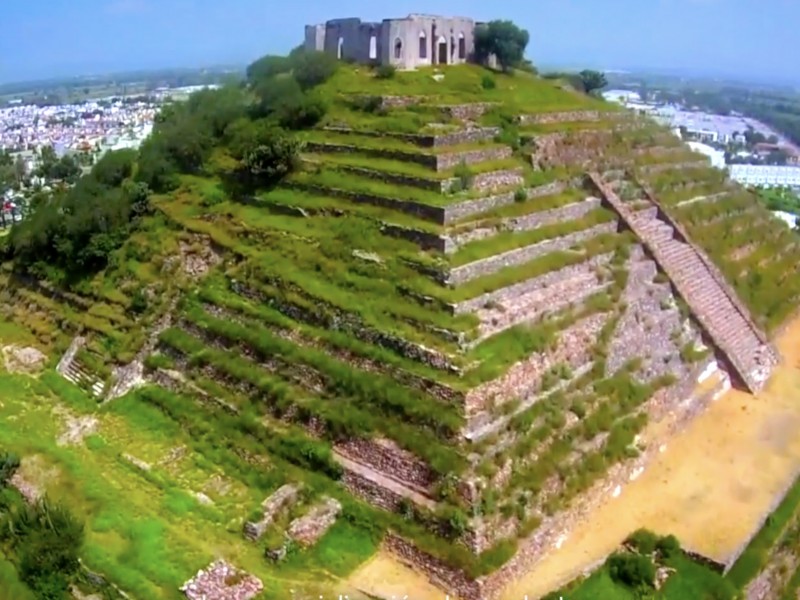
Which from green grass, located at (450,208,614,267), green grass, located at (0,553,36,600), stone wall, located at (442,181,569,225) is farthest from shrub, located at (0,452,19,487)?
stone wall, located at (442,181,569,225)

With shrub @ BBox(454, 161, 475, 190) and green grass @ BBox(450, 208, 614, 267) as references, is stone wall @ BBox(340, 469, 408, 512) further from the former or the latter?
shrub @ BBox(454, 161, 475, 190)

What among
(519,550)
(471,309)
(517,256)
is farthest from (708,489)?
(517,256)

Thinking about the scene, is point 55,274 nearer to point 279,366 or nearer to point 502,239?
point 279,366

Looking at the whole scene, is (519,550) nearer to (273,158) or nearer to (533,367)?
(533,367)

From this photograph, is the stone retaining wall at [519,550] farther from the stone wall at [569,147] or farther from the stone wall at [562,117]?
the stone wall at [562,117]

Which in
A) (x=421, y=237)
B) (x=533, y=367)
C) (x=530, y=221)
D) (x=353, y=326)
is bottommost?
(x=533, y=367)

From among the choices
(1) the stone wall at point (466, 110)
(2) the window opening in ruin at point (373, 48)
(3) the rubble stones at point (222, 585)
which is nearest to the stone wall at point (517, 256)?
(1) the stone wall at point (466, 110)
